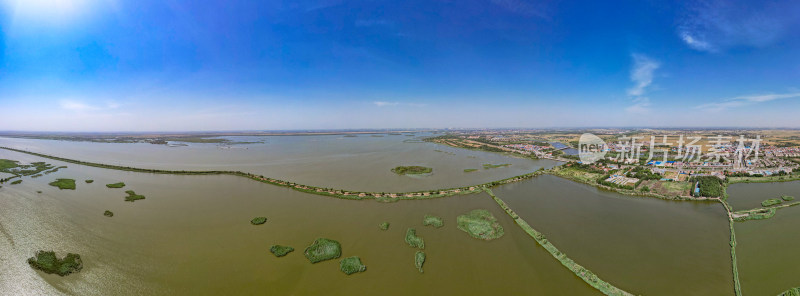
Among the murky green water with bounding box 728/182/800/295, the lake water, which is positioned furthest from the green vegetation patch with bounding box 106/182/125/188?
the murky green water with bounding box 728/182/800/295

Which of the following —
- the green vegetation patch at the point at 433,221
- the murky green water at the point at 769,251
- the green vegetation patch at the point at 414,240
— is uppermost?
the green vegetation patch at the point at 433,221

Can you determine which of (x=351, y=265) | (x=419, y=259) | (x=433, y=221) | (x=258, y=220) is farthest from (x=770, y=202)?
(x=258, y=220)

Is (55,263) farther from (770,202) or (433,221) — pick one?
(770,202)

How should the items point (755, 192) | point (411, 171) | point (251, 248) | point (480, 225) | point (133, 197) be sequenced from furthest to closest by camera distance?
point (411, 171)
point (755, 192)
point (133, 197)
point (480, 225)
point (251, 248)

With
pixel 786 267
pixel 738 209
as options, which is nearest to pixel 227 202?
→ pixel 786 267

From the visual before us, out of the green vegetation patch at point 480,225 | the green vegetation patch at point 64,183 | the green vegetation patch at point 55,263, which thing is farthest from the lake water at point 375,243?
A: the green vegetation patch at point 64,183

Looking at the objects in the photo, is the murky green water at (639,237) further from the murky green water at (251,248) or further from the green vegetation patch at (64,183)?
→ the green vegetation patch at (64,183)
